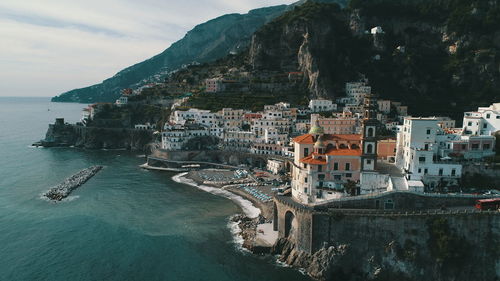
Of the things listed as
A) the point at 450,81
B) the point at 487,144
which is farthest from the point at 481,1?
the point at 487,144

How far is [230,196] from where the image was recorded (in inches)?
2251

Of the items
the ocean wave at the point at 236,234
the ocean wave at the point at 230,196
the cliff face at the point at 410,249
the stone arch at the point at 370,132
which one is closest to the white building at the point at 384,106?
the ocean wave at the point at 230,196

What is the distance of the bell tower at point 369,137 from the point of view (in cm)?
3880

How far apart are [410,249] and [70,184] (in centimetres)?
5276

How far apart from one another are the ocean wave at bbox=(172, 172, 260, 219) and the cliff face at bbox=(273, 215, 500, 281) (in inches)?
619

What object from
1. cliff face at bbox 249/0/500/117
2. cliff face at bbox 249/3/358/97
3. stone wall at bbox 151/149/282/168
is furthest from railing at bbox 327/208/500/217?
cliff face at bbox 249/3/358/97

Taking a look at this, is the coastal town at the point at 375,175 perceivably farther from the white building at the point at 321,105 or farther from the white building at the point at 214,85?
the white building at the point at 214,85

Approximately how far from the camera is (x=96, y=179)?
67.6 m

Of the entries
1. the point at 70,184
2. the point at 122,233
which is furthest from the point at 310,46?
the point at 122,233

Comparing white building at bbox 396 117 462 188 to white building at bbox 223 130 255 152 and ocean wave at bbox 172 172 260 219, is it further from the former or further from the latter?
white building at bbox 223 130 255 152

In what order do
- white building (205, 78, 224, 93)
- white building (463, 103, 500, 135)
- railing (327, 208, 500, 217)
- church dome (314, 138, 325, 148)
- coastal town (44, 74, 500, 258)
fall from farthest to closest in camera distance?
white building (205, 78, 224, 93)
white building (463, 103, 500, 135)
church dome (314, 138, 325, 148)
coastal town (44, 74, 500, 258)
railing (327, 208, 500, 217)

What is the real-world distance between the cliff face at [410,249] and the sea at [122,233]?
382 cm

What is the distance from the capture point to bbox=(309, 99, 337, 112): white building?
297 feet

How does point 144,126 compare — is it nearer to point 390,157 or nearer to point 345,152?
point 390,157
